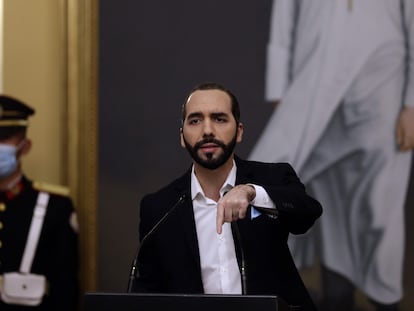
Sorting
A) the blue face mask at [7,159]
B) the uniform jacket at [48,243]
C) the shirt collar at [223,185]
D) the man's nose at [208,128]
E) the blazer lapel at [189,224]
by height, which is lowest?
the uniform jacket at [48,243]

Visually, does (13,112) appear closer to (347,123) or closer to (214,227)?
(347,123)

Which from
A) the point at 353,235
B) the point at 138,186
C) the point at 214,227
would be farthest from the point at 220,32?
the point at 214,227

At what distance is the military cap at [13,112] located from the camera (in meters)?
4.35

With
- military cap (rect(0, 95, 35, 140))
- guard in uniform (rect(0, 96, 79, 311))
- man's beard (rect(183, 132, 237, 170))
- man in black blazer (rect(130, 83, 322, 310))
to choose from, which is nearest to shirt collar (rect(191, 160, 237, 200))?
man in black blazer (rect(130, 83, 322, 310))

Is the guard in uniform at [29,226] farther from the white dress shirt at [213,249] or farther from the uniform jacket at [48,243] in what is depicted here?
the white dress shirt at [213,249]

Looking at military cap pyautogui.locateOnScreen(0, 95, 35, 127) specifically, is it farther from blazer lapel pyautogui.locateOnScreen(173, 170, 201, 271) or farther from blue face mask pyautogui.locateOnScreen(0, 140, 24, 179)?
blazer lapel pyautogui.locateOnScreen(173, 170, 201, 271)

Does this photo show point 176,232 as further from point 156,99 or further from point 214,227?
point 156,99

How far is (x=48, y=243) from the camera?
4.29 meters

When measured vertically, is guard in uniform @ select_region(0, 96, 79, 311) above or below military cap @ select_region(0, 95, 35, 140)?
below

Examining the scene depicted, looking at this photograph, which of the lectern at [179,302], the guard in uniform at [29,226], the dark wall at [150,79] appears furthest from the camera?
the dark wall at [150,79]

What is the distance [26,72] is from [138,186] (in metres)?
0.72

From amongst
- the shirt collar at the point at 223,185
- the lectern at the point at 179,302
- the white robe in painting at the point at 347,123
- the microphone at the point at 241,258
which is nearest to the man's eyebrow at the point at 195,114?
the shirt collar at the point at 223,185

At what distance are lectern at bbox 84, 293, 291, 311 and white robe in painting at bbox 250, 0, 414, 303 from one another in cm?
198

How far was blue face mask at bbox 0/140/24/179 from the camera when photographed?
4.25 m
